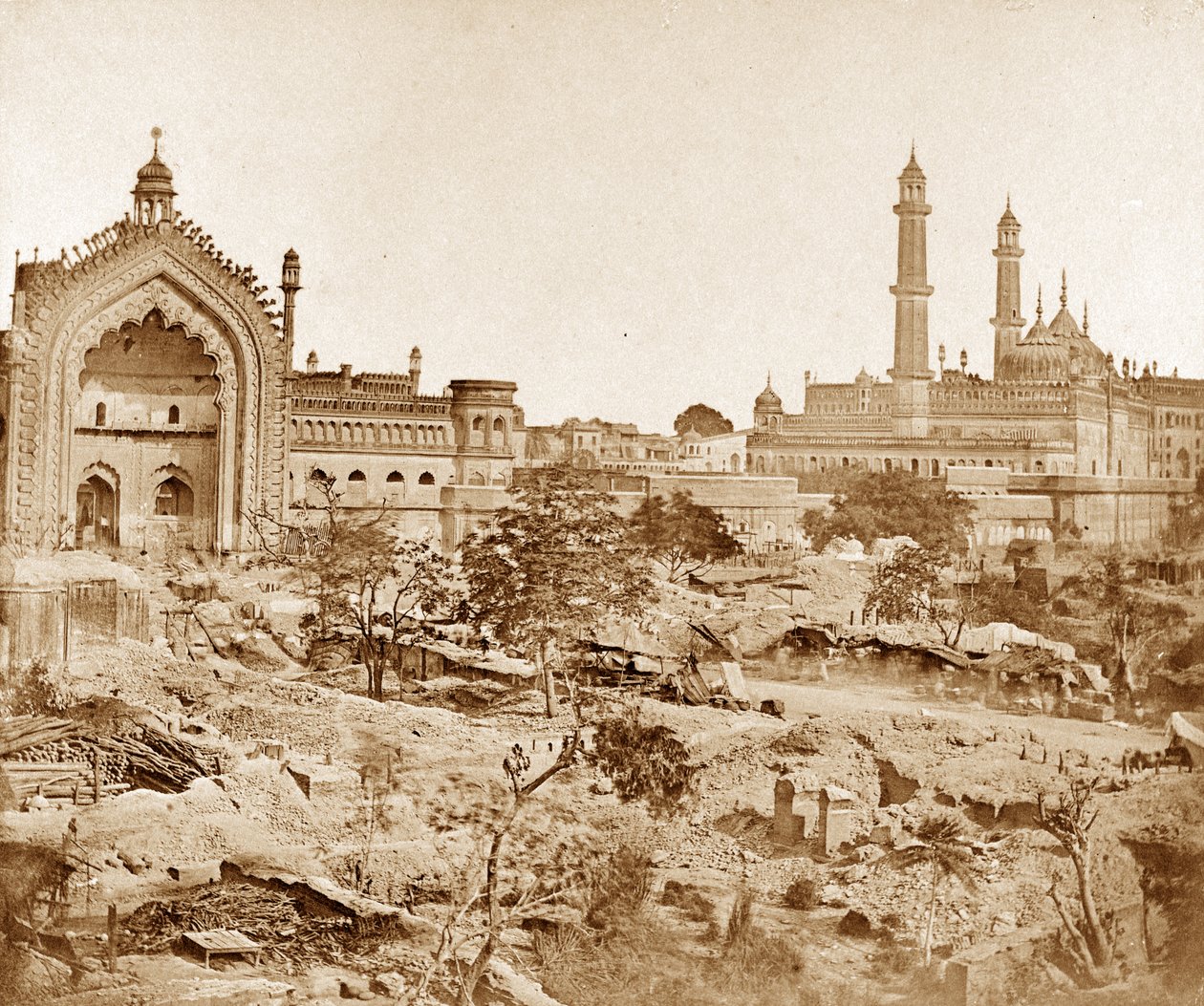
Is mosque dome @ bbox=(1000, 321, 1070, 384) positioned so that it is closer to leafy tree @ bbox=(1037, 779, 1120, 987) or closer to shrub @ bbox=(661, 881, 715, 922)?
leafy tree @ bbox=(1037, 779, 1120, 987)

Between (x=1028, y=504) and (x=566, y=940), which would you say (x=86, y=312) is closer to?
(x=566, y=940)

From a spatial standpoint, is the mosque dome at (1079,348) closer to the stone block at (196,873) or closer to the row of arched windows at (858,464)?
the row of arched windows at (858,464)

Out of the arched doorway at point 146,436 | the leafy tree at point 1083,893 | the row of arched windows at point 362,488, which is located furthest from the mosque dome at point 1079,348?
Result: the arched doorway at point 146,436

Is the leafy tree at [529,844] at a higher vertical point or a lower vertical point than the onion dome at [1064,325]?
lower

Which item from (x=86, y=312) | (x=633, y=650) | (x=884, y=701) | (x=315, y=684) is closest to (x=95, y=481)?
(x=86, y=312)

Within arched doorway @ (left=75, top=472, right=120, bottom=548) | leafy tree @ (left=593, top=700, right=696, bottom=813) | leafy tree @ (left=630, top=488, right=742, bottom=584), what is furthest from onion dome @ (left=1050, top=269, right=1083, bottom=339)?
arched doorway @ (left=75, top=472, right=120, bottom=548)
